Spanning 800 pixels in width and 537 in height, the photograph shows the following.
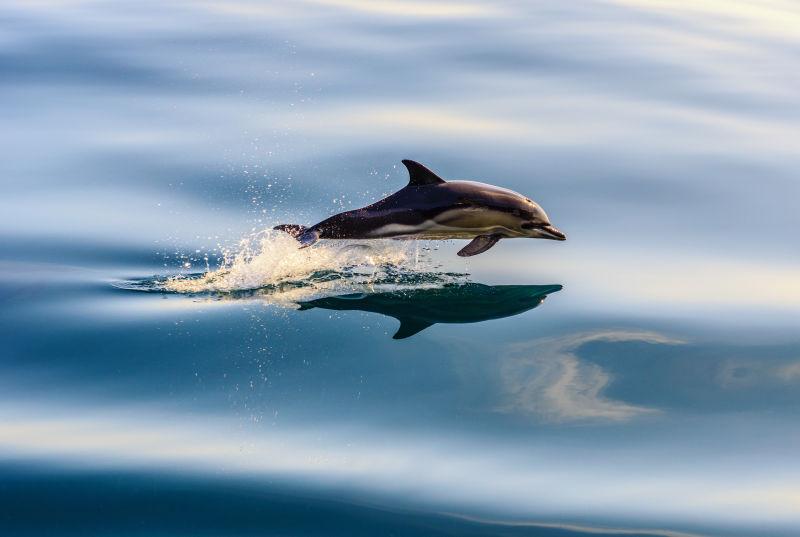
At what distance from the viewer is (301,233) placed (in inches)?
487

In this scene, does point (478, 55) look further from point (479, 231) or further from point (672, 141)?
point (479, 231)

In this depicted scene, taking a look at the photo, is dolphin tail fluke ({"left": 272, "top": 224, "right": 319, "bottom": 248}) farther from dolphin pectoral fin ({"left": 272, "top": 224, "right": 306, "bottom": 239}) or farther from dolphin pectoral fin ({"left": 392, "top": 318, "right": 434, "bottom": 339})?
dolphin pectoral fin ({"left": 392, "top": 318, "right": 434, "bottom": 339})

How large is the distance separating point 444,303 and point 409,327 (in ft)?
2.14

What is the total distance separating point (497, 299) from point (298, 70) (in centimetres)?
821

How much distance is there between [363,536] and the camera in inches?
322

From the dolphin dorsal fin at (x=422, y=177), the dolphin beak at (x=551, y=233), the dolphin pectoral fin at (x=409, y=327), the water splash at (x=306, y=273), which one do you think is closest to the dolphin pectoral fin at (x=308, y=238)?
the water splash at (x=306, y=273)

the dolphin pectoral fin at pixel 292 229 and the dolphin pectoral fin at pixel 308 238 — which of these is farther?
the dolphin pectoral fin at pixel 292 229

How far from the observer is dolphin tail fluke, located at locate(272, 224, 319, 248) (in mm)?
12173

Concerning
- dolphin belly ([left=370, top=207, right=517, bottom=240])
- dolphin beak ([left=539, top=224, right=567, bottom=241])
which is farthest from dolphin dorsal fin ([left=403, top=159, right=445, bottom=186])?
dolphin beak ([left=539, top=224, right=567, bottom=241])

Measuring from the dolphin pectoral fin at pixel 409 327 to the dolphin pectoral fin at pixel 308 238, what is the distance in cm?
127

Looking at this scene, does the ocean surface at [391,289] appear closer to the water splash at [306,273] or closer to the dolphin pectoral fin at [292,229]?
the water splash at [306,273]

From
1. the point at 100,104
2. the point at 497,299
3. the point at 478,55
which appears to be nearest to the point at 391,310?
the point at 497,299

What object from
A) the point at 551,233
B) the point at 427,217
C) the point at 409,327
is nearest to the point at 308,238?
the point at 427,217

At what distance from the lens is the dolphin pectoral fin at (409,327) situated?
1099 cm
